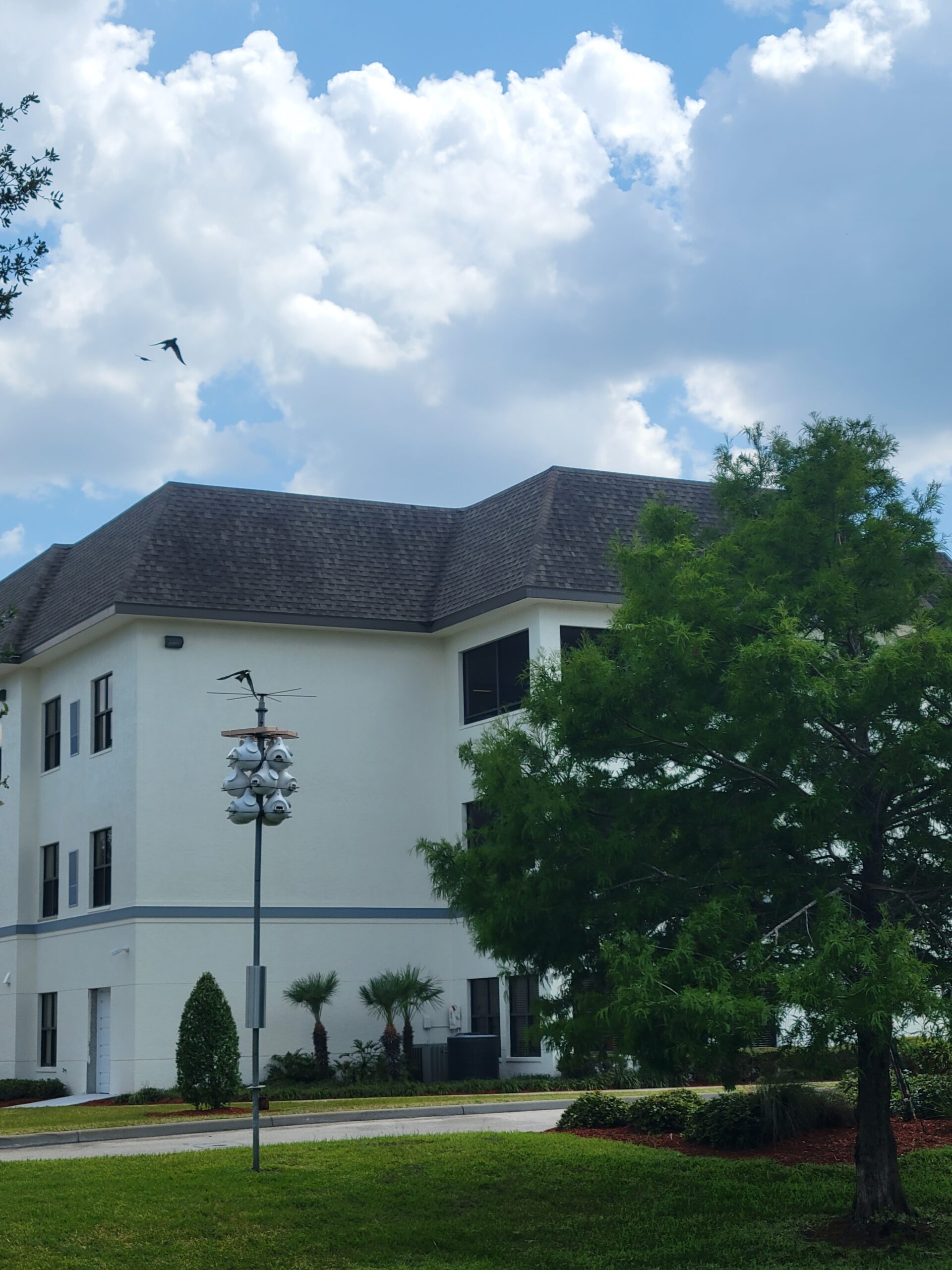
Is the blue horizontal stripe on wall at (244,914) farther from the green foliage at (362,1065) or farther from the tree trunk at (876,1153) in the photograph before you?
the tree trunk at (876,1153)

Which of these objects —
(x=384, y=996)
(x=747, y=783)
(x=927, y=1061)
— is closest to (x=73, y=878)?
(x=384, y=996)

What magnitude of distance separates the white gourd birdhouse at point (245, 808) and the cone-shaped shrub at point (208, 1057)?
7300mm

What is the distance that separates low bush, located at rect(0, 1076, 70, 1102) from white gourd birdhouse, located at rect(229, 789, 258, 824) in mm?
15539

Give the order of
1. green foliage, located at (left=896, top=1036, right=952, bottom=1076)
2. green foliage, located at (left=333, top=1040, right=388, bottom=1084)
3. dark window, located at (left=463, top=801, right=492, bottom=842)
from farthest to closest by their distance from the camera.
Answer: green foliage, located at (left=333, top=1040, right=388, bottom=1084) < dark window, located at (left=463, top=801, right=492, bottom=842) < green foliage, located at (left=896, top=1036, right=952, bottom=1076)

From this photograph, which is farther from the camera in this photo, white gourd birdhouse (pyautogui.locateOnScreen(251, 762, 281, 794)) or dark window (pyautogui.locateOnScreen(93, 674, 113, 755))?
dark window (pyautogui.locateOnScreen(93, 674, 113, 755))

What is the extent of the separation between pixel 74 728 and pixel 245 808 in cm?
1613

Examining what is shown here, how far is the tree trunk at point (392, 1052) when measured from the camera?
28.5 m

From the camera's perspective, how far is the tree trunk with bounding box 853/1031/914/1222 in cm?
1366

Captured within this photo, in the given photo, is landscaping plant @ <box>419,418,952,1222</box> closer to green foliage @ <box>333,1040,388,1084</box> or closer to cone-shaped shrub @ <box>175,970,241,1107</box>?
cone-shaped shrub @ <box>175,970,241,1107</box>

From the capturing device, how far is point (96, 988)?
31.0 metres

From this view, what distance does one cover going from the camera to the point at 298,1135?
20.2m

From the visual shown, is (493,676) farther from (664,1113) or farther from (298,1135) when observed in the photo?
(664,1113)

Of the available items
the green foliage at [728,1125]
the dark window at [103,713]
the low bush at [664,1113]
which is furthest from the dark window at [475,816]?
the dark window at [103,713]

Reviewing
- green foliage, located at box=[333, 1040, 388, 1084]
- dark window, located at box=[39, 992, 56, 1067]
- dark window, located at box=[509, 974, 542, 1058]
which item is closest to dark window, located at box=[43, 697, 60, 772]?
dark window, located at box=[39, 992, 56, 1067]
